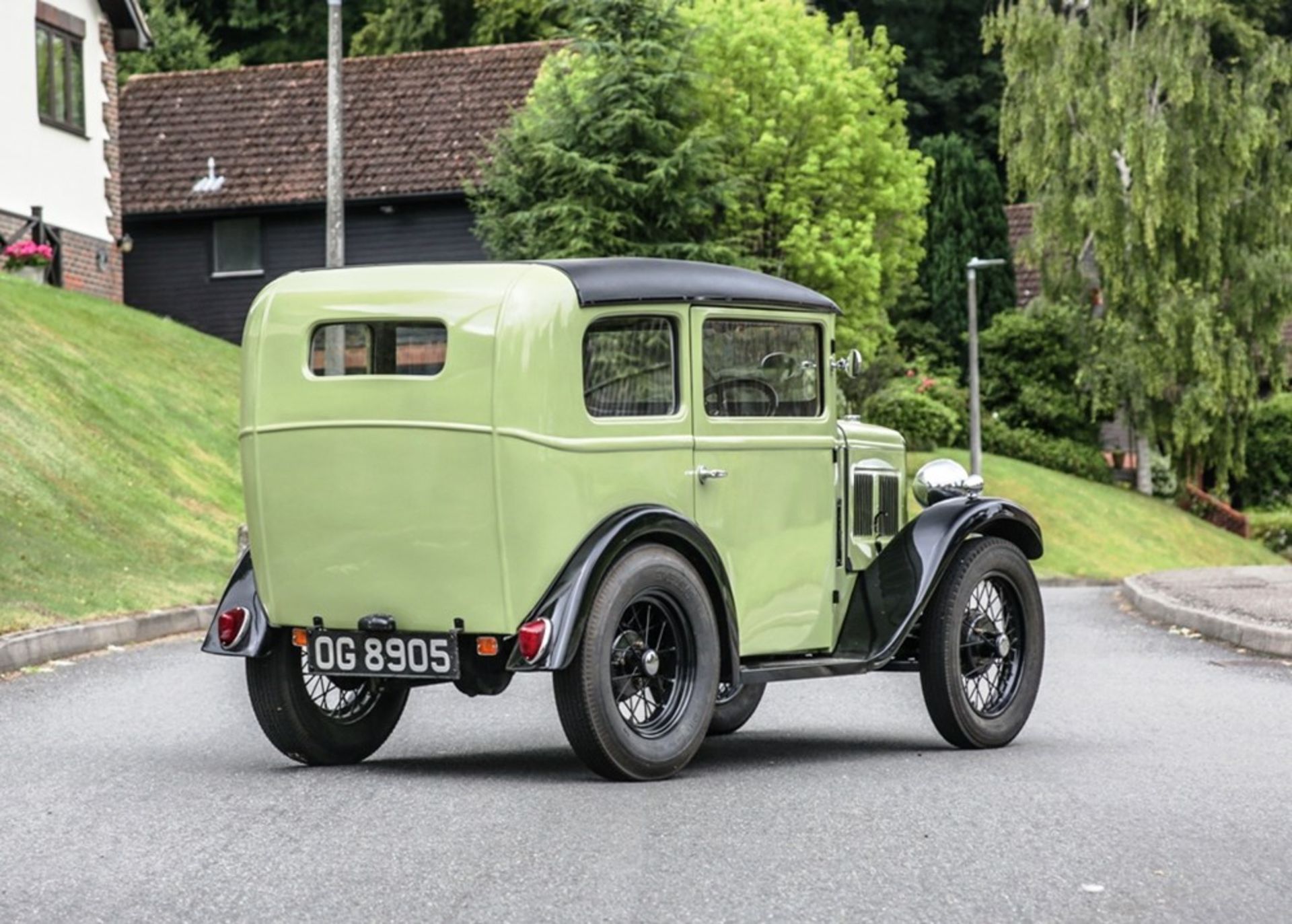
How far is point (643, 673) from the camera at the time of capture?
355 inches

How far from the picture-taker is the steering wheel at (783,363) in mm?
10086

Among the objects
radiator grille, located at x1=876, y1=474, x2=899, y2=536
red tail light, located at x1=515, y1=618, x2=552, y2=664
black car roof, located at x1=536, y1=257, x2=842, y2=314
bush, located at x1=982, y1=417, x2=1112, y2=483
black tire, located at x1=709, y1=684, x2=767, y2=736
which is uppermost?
black car roof, located at x1=536, y1=257, x2=842, y2=314

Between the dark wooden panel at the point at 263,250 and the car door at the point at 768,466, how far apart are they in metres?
34.7

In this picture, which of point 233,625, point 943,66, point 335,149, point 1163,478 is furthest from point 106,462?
point 943,66

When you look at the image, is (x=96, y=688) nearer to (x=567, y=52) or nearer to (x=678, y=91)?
(x=678, y=91)

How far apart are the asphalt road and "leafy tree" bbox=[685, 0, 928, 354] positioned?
1218 inches

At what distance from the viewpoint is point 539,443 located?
348 inches

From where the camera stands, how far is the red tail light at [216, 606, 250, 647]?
9430mm

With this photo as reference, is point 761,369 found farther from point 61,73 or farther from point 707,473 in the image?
point 61,73

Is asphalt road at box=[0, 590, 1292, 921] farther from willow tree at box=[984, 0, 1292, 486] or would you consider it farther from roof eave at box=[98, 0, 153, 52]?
willow tree at box=[984, 0, 1292, 486]

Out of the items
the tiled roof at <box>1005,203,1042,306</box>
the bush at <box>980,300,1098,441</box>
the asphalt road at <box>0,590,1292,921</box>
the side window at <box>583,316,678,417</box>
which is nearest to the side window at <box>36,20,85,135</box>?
the asphalt road at <box>0,590,1292,921</box>

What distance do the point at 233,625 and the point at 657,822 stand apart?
8.04 ft

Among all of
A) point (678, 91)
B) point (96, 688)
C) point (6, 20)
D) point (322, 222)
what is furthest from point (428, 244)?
point (96, 688)

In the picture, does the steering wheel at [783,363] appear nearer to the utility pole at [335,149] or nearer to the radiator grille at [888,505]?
the radiator grille at [888,505]
